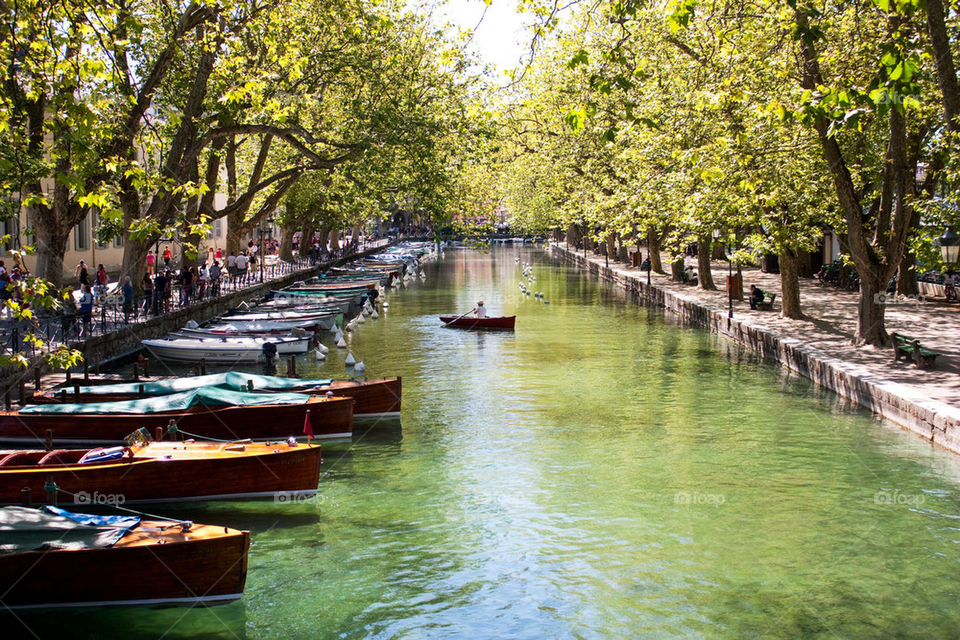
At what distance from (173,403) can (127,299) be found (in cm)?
1287

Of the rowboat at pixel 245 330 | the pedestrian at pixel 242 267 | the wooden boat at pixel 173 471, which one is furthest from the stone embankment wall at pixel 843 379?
the pedestrian at pixel 242 267

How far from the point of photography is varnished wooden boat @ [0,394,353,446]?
1691 cm

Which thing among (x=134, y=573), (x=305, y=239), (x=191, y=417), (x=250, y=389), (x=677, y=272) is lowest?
(x=134, y=573)

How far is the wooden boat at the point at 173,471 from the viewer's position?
1356 centimetres

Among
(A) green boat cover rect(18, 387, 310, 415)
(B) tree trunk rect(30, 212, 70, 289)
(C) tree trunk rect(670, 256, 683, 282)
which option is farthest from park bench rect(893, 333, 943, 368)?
(C) tree trunk rect(670, 256, 683, 282)

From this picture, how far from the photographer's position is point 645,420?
20344mm

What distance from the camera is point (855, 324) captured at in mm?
28625

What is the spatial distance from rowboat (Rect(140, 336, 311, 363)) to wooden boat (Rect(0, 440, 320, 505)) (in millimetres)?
13413

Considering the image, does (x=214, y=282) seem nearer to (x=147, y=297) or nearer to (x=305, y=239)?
(x=147, y=297)

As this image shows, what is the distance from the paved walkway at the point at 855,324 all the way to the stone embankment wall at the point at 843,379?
0.97 ft

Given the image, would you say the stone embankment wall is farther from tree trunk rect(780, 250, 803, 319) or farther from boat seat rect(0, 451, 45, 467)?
boat seat rect(0, 451, 45, 467)

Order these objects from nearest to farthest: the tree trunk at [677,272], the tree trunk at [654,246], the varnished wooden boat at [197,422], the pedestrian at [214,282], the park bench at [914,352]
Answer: the varnished wooden boat at [197,422] → the park bench at [914,352] → the pedestrian at [214,282] → the tree trunk at [677,272] → the tree trunk at [654,246]

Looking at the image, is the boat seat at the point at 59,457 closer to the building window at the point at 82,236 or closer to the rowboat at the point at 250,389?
the rowboat at the point at 250,389

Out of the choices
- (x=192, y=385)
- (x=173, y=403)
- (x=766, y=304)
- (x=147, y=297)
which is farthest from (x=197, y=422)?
(x=766, y=304)
